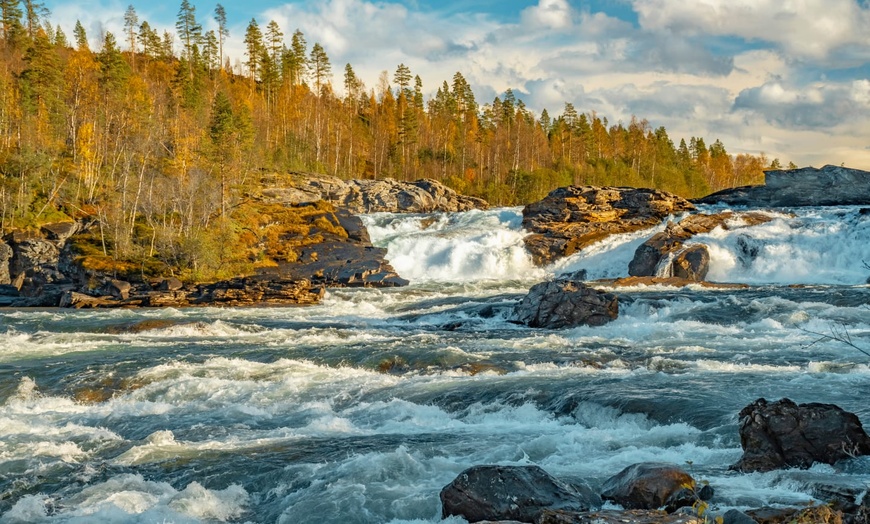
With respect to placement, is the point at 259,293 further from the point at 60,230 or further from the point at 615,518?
the point at 615,518

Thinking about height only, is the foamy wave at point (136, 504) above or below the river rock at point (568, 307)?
below

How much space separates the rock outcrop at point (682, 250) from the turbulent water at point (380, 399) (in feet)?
22.3

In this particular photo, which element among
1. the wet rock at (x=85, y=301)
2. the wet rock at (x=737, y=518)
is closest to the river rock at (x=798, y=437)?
the wet rock at (x=737, y=518)

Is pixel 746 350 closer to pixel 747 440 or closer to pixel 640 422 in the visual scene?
pixel 640 422

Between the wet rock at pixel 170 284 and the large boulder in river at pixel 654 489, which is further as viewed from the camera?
the wet rock at pixel 170 284

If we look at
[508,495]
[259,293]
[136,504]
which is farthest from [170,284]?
[508,495]

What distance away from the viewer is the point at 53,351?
21656mm

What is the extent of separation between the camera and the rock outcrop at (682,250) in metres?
38.1

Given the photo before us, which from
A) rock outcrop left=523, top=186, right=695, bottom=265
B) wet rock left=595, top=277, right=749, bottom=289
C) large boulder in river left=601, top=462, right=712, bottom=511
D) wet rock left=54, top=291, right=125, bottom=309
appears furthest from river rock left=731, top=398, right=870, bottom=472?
rock outcrop left=523, top=186, right=695, bottom=265

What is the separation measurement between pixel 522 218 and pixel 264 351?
114 ft

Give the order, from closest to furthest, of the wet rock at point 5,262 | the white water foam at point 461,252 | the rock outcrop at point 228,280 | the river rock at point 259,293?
1. the river rock at point 259,293
2. the rock outcrop at point 228,280
3. the wet rock at point 5,262
4. the white water foam at point 461,252

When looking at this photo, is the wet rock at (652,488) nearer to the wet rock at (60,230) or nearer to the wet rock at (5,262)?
the wet rock at (5,262)

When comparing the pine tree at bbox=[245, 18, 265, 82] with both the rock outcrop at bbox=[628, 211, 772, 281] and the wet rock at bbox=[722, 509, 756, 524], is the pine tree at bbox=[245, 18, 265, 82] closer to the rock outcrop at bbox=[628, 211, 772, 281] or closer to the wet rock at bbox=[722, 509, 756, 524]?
the rock outcrop at bbox=[628, 211, 772, 281]

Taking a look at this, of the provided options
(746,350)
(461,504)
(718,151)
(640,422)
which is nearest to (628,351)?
(746,350)
